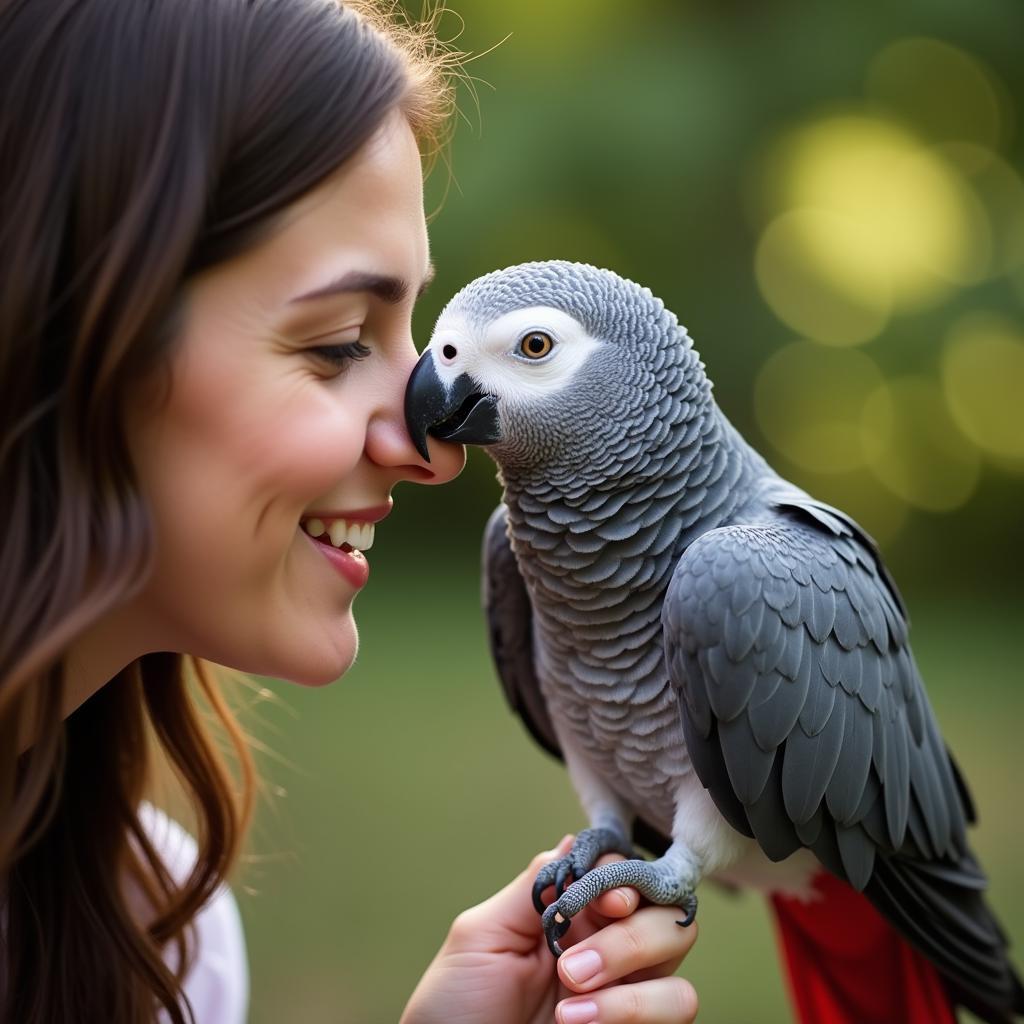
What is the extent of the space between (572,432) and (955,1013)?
577 mm

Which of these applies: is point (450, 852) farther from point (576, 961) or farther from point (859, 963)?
point (576, 961)

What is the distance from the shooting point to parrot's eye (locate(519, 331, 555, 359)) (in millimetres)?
632

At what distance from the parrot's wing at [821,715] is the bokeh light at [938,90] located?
2.49 meters

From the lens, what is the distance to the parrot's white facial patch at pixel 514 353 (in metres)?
0.63

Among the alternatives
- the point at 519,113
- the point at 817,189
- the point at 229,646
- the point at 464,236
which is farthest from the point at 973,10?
the point at 229,646

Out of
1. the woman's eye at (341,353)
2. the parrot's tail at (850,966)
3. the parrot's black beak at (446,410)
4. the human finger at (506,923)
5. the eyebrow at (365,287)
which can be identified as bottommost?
the parrot's tail at (850,966)

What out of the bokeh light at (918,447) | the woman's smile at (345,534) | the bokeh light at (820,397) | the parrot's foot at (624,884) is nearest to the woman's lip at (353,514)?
the woman's smile at (345,534)

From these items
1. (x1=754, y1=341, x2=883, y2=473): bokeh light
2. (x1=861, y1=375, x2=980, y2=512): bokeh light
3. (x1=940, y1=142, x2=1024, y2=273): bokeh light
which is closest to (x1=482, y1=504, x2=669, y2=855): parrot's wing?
(x1=754, y1=341, x2=883, y2=473): bokeh light

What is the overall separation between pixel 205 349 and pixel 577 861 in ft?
1.33

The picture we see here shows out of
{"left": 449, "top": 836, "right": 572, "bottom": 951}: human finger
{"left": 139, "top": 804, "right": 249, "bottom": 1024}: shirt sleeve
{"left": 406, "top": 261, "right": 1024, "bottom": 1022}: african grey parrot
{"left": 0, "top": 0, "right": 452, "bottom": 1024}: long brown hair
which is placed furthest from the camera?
{"left": 139, "top": 804, "right": 249, "bottom": 1024}: shirt sleeve

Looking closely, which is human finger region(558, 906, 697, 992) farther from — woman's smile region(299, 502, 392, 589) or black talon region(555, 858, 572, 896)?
woman's smile region(299, 502, 392, 589)

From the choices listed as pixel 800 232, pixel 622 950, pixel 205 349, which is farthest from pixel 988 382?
pixel 205 349

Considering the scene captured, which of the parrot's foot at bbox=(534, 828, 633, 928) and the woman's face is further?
the parrot's foot at bbox=(534, 828, 633, 928)

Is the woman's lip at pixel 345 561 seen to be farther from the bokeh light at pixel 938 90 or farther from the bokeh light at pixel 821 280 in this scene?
the bokeh light at pixel 938 90
